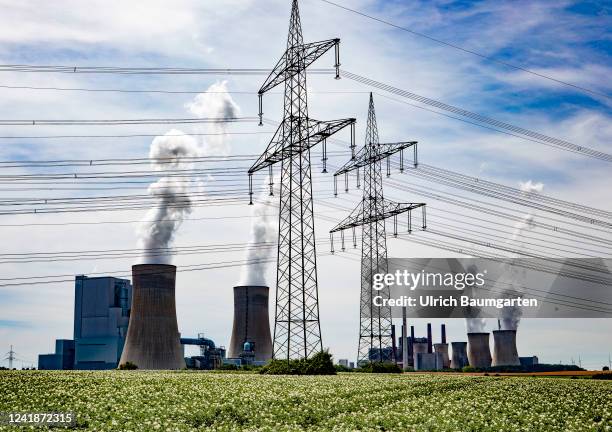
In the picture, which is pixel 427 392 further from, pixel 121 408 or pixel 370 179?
pixel 370 179

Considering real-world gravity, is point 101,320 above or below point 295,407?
above

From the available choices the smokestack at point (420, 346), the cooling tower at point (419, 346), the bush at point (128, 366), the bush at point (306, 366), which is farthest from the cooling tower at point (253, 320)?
the smokestack at point (420, 346)

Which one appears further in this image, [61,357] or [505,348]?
[61,357]

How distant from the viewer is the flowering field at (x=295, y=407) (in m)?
18.0

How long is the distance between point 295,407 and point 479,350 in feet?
346

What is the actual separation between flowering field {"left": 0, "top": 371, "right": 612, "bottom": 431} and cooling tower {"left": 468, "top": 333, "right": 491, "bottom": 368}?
93733mm

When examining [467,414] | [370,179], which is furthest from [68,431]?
[370,179]

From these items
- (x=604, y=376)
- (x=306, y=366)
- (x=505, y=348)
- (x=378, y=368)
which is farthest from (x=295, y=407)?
(x=505, y=348)

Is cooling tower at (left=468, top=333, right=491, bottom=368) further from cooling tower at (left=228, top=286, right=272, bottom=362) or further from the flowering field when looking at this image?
the flowering field

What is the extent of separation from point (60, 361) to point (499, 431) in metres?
113

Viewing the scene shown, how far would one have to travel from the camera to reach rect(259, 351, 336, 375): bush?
43438 millimetres

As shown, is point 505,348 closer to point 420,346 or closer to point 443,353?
point 443,353

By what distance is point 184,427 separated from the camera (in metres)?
16.6

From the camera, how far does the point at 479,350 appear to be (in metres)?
120
